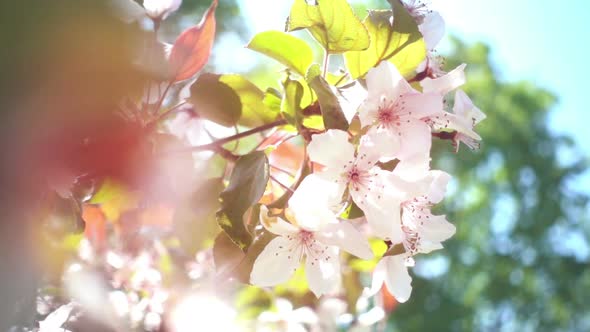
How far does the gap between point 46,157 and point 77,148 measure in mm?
59

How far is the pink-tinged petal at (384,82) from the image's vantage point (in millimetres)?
493

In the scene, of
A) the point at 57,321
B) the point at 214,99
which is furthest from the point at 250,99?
the point at 57,321

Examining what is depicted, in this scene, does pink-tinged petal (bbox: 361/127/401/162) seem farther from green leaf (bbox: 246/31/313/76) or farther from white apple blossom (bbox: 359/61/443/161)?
green leaf (bbox: 246/31/313/76)

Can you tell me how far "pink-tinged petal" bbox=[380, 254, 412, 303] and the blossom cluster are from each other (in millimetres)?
15

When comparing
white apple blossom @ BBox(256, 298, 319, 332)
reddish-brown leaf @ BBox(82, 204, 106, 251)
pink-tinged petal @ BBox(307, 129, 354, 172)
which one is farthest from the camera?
white apple blossom @ BBox(256, 298, 319, 332)

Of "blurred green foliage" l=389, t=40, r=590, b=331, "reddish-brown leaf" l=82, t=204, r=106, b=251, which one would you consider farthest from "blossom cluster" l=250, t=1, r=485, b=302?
"blurred green foliage" l=389, t=40, r=590, b=331

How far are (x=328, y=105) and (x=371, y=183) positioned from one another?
3.1 inches

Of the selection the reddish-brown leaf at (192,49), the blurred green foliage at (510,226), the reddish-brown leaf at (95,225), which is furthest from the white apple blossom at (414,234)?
the blurred green foliage at (510,226)

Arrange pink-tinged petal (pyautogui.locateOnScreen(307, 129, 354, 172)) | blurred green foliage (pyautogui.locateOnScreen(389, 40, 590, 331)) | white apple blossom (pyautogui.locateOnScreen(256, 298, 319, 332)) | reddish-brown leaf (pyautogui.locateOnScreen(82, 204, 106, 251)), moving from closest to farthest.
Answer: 1. pink-tinged petal (pyautogui.locateOnScreen(307, 129, 354, 172))
2. reddish-brown leaf (pyautogui.locateOnScreen(82, 204, 106, 251))
3. white apple blossom (pyautogui.locateOnScreen(256, 298, 319, 332))
4. blurred green foliage (pyautogui.locateOnScreen(389, 40, 590, 331))

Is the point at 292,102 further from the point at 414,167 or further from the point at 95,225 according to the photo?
the point at 95,225

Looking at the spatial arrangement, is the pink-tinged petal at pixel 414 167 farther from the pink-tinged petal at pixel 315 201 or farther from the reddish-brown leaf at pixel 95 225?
the reddish-brown leaf at pixel 95 225

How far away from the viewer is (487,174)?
28.4 ft

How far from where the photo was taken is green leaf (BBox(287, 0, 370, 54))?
522mm

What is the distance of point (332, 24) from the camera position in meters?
0.53
